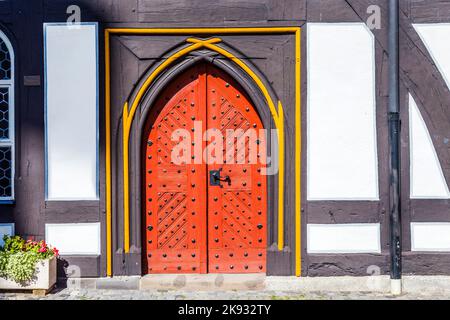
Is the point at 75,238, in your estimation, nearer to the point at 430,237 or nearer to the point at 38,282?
the point at 38,282

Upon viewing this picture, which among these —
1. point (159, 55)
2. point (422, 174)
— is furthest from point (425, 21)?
point (159, 55)

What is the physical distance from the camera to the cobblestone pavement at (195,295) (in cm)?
587

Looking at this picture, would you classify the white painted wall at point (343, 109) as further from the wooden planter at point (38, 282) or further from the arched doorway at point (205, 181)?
the wooden planter at point (38, 282)

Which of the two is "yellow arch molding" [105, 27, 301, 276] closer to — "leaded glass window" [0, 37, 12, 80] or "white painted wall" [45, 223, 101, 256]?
"white painted wall" [45, 223, 101, 256]

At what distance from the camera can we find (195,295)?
5.99 meters

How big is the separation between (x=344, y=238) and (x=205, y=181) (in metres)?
1.72

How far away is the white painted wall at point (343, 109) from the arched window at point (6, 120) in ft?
11.2

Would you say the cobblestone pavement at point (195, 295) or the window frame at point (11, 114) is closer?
the cobblestone pavement at point (195, 295)

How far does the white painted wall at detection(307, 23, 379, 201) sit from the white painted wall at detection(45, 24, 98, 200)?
247 centimetres

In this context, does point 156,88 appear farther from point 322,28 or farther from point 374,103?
point 374,103

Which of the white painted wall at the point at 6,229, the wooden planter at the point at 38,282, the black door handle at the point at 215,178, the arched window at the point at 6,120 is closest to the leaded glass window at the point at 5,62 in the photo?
the arched window at the point at 6,120

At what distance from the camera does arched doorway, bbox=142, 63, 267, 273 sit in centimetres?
634

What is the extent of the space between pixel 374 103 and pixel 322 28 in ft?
3.40

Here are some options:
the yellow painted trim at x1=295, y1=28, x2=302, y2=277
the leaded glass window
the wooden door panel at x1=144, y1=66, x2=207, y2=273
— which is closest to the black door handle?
the wooden door panel at x1=144, y1=66, x2=207, y2=273
